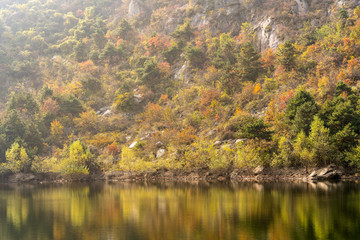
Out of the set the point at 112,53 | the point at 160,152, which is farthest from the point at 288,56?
the point at 112,53

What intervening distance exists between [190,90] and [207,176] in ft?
78.9

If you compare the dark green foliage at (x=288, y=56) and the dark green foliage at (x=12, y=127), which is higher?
the dark green foliage at (x=288, y=56)

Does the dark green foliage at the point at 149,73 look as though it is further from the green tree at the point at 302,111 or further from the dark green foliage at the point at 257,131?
the green tree at the point at 302,111

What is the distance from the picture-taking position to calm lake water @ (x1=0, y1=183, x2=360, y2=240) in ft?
55.3

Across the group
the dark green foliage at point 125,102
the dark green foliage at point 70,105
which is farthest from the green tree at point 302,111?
the dark green foliage at point 70,105

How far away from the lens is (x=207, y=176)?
52.4 meters

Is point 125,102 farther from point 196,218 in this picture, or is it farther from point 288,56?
A: point 196,218

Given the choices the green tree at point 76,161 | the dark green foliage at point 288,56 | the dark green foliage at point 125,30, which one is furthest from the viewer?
the dark green foliage at point 125,30

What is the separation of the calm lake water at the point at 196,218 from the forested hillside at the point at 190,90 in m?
17.2

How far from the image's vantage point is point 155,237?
16.7 meters

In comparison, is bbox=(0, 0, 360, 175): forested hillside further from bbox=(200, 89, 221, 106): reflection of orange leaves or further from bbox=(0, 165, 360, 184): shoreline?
bbox=(0, 165, 360, 184): shoreline

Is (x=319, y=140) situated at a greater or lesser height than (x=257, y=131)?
lesser

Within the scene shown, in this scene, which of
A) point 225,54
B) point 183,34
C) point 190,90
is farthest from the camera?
point 183,34

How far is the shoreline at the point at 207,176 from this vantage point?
41219 millimetres
